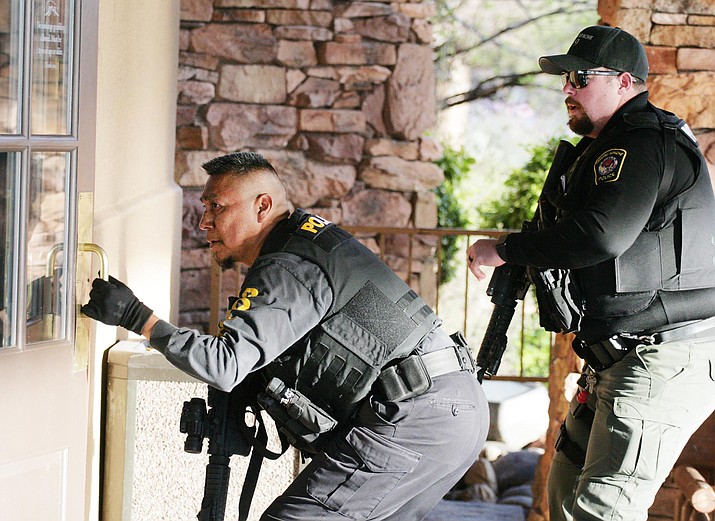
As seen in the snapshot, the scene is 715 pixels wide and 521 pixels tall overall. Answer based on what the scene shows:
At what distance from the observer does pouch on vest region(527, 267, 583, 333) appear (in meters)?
2.50

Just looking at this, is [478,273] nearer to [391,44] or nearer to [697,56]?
[697,56]

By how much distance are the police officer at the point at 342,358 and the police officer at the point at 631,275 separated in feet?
1.24

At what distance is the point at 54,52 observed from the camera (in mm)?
2082

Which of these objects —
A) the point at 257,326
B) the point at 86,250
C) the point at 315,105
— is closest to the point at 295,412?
the point at 257,326

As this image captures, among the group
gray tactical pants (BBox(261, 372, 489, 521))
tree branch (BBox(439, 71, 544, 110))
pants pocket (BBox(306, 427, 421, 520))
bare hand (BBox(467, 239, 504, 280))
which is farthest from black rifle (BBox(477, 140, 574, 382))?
tree branch (BBox(439, 71, 544, 110))

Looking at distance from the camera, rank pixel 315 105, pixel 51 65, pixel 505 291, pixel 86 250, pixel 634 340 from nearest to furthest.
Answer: pixel 51 65, pixel 86 250, pixel 634 340, pixel 505 291, pixel 315 105

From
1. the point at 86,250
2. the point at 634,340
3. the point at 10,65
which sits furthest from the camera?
the point at 634,340

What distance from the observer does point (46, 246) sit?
2.13 metres

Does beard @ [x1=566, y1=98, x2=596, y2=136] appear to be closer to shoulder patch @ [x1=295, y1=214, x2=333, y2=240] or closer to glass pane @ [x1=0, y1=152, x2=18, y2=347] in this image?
shoulder patch @ [x1=295, y1=214, x2=333, y2=240]

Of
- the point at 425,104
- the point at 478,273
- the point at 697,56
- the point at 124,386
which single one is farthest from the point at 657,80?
the point at 124,386

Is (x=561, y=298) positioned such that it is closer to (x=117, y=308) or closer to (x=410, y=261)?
(x=117, y=308)

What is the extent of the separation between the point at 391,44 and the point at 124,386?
116 inches

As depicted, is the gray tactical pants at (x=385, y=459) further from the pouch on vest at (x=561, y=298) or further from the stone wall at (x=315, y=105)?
the stone wall at (x=315, y=105)

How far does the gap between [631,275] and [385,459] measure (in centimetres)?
81
